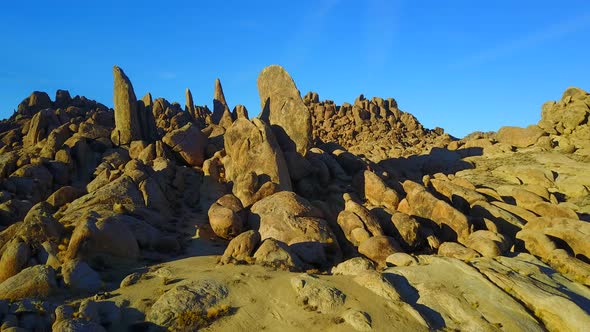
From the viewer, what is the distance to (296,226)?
101ft

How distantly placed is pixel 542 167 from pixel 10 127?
97924 mm

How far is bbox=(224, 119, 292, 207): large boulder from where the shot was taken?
3756 centimetres

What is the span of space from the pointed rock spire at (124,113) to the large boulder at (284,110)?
18.0 m

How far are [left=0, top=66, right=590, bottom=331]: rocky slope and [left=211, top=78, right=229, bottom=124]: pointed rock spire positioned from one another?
51183 millimetres

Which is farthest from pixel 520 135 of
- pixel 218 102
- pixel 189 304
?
pixel 218 102

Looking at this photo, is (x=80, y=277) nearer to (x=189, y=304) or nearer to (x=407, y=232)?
(x=189, y=304)

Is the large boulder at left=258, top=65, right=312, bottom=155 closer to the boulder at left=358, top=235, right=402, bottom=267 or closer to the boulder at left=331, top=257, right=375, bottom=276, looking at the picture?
the boulder at left=358, top=235, right=402, bottom=267

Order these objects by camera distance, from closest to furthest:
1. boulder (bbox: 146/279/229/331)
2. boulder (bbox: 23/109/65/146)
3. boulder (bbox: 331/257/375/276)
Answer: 1. boulder (bbox: 146/279/229/331)
2. boulder (bbox: 331/257/375/276)
3. boulder (bbox: 23/109/65/146)

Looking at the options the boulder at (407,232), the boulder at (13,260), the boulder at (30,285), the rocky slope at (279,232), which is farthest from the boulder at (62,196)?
the boulder at (407,232)

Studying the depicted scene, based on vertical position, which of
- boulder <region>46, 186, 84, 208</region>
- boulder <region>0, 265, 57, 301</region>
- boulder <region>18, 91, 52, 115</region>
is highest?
boulder <region>18, 91, 52, 115</region>

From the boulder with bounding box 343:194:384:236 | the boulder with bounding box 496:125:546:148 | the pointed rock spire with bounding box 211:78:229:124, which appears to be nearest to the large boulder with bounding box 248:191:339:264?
the boulder with bounding box 343:194:384:236

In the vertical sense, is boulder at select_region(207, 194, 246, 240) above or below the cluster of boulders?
below

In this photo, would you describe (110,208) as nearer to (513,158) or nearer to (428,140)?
(513,158)

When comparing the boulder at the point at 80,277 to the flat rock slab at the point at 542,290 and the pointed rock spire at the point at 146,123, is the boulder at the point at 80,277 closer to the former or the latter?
the flat rock slab at the point at 542,290
